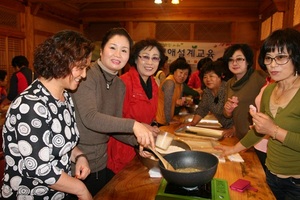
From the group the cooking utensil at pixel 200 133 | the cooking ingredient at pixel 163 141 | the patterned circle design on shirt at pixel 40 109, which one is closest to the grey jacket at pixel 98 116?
the cooking ingredient at pixel 163 141

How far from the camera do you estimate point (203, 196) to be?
111 cm

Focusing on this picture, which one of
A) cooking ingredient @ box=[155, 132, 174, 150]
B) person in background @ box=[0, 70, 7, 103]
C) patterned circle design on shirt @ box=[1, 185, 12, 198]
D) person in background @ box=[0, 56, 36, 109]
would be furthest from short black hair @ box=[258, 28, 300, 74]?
person in background @ box=[0, 70, 7, 103]

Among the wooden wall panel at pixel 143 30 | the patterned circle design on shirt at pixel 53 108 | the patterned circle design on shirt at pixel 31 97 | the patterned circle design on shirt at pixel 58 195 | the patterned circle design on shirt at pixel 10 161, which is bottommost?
the patterned circle design on shirt at pixel 58 195

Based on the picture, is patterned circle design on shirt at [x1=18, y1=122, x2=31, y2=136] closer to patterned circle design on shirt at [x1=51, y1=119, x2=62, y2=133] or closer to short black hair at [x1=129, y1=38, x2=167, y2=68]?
patterned circle design on shirt at [x1=51, y1=119, x2=62, y2=133]

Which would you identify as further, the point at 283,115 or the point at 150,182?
the point at 283,115

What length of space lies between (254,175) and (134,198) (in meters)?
0.73

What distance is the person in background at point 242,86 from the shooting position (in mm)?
2289

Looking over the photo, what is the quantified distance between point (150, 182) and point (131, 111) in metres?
0.78

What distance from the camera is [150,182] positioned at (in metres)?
1.40

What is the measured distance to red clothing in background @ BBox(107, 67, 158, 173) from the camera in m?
1.92

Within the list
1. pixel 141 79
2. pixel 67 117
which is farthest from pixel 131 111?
pixel 67 117

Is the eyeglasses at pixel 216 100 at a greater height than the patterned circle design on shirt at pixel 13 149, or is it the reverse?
the eyeglasses at pixel 216 100

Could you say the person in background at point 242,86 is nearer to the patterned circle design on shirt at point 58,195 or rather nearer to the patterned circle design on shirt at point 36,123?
the patterned circle design on shirt at point 58,195

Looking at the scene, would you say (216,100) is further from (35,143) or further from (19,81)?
(19,81)
